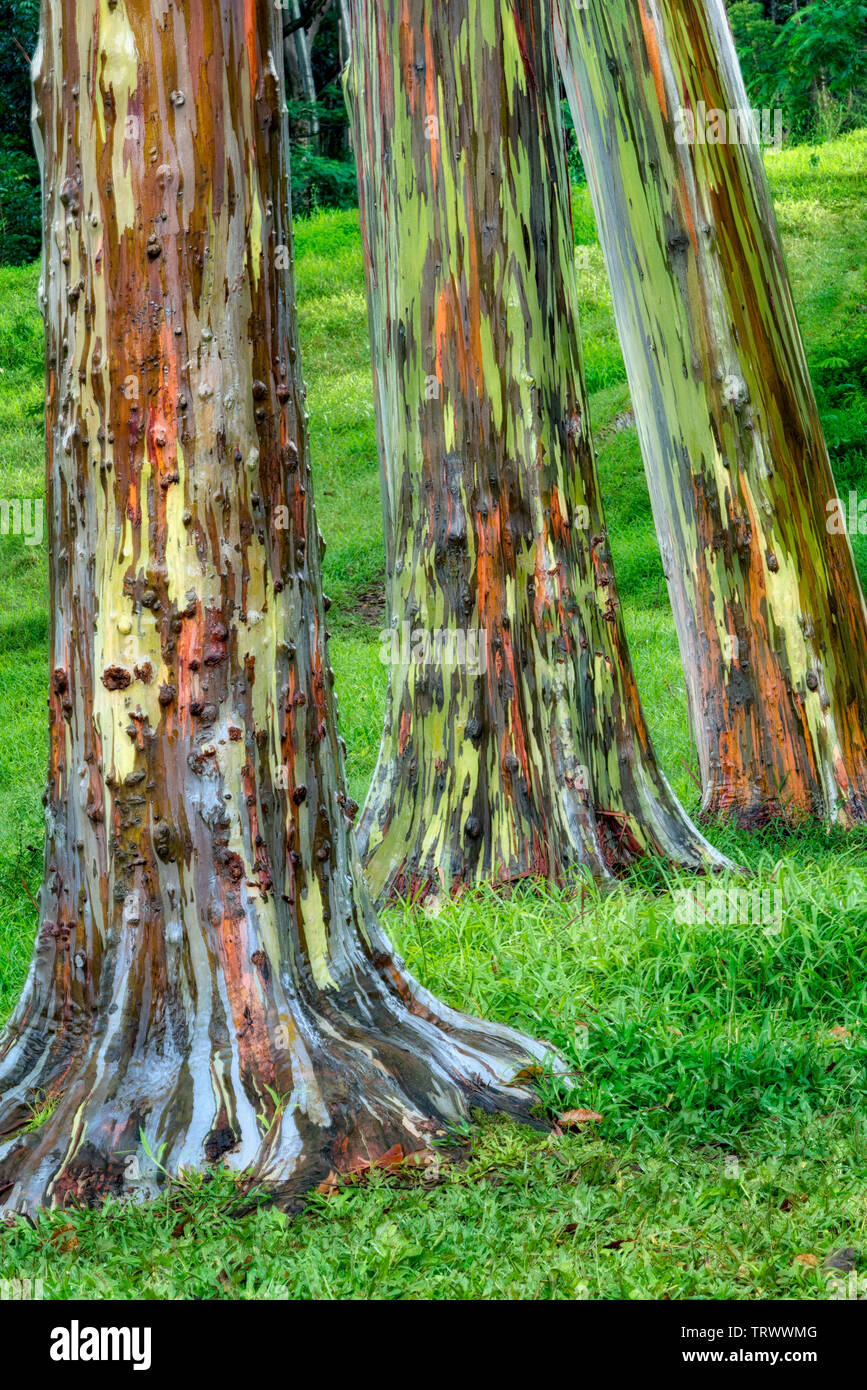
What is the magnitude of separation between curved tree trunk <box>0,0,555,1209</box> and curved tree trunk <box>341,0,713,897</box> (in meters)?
1.86

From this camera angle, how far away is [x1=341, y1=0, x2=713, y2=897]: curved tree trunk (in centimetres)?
489

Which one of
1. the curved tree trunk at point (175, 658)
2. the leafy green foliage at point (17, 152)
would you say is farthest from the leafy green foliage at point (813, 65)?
the curved tree trunk at point (175, 658)

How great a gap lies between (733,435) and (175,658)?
386 cm

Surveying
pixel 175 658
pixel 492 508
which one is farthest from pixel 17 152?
pixel 175 658

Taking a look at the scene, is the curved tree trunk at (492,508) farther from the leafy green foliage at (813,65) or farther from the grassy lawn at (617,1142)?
the leafy green foliage at (813,65)

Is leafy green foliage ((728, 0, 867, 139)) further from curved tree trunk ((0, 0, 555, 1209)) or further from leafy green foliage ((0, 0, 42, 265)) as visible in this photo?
curved tree trunk ((0, 0, 555, 1209))

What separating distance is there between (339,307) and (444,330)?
13858 millimetres

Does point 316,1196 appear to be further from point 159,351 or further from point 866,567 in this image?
point 866,567

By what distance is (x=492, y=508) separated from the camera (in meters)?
4.92

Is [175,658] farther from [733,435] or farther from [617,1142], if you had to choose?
[733,435]

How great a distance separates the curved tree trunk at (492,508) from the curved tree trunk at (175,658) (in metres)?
1.86

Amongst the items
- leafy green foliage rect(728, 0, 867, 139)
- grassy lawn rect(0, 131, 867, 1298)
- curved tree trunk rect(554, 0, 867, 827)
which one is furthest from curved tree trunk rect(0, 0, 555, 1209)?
leafy green foliage rect(728, 0, 867, 139)

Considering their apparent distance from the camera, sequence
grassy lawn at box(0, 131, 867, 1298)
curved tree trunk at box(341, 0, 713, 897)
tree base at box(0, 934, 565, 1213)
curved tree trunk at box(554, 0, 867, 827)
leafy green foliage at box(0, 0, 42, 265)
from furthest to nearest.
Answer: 1. leafy green foliage at box(0, 0, 42, 265)
2. curved tree trunk at box(554, 0, 867, 827)
3. curved tree trunk at box(341, 0, 713, 897)
4. tree base at box(0, 934, 565, 1213)
5. grassy lawn at box(0, 131, 867, 1298)

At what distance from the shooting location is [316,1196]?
2.82 m
